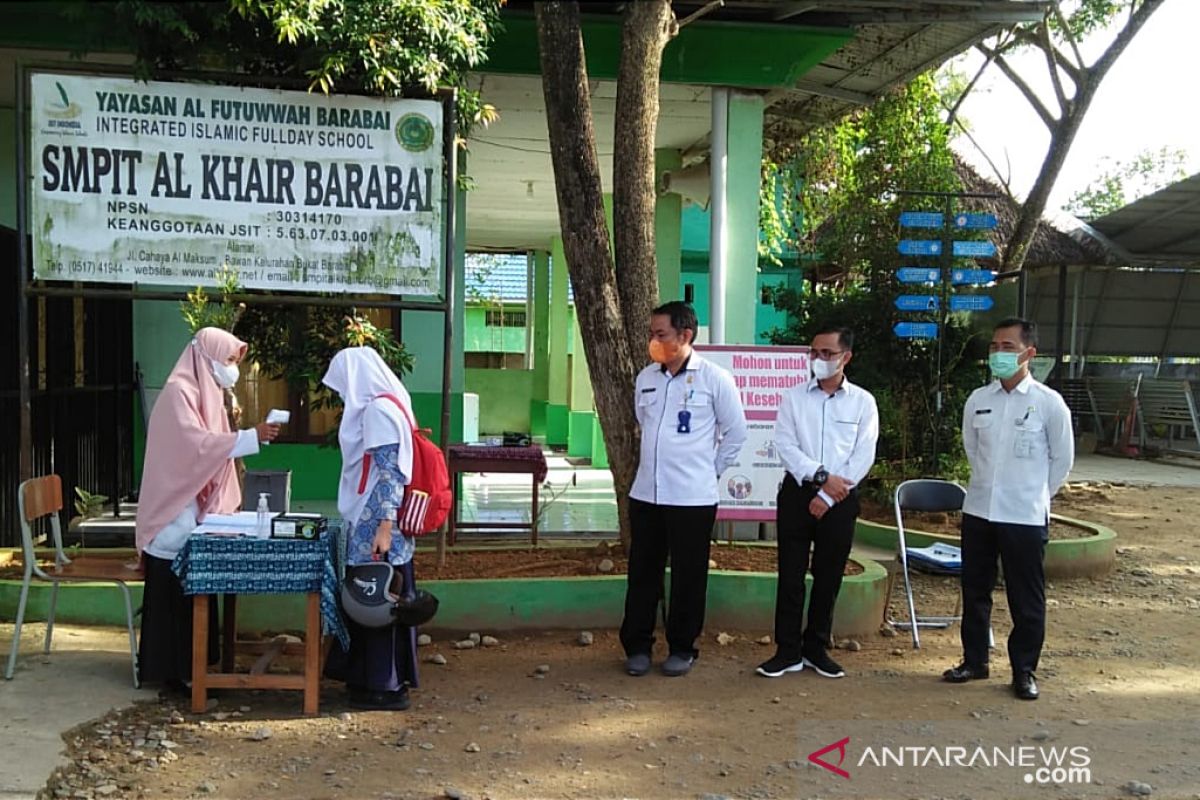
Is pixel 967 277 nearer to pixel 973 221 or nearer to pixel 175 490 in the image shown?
pixel 973 221

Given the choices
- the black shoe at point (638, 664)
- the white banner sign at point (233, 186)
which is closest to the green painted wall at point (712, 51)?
the white banner sign at point (233, 186)

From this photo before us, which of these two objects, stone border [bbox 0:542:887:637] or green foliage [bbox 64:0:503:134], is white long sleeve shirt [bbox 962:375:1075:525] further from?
green foliage [bbox 64:0:503:134]

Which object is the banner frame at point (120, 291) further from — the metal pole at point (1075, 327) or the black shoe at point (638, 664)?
the metal pole at point (1075, 327)

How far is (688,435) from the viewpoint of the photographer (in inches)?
197

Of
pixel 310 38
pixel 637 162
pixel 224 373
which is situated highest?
pixel 310 38

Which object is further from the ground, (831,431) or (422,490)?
(831,431)

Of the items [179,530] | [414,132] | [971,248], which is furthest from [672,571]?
[971,248]

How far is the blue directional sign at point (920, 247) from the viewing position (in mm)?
8734

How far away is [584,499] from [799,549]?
480 cm

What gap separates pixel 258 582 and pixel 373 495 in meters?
0.62

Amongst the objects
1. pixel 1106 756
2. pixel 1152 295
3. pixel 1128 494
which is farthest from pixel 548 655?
pixel 1152 295

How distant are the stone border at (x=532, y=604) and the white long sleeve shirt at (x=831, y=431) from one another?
101 cm

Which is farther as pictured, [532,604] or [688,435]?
[532,604]

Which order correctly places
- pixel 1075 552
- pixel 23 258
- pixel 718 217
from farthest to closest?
pixel 718 217 < pixel 1075 552 < pixel 23 258
